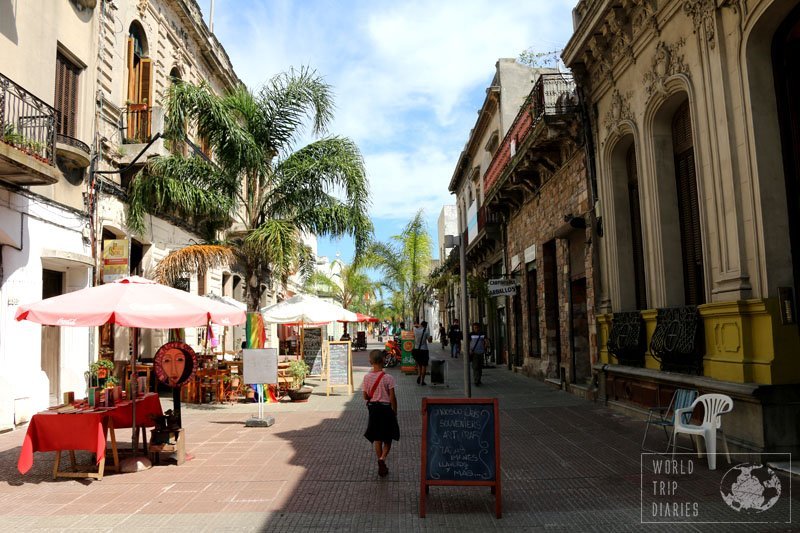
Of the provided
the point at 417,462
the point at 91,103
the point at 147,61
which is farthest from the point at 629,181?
the point at 147,61

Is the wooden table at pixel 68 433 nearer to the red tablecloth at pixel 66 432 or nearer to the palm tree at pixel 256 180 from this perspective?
the red tablecloth at pixel 66 432

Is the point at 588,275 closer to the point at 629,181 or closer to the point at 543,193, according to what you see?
the point at 629,181

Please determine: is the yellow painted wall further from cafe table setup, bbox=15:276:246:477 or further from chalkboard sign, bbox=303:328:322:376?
chalkboard sign, bbox=303:328:322:376

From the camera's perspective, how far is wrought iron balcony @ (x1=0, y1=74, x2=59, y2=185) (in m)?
9.56

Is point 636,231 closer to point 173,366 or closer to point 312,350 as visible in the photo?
point 173,366

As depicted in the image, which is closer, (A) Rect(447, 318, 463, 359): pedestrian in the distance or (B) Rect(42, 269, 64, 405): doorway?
(B) Rect(42, 269, 64, 405): doorway

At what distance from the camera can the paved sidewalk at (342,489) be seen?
5.24 meters

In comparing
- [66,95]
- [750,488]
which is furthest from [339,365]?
[750,488]

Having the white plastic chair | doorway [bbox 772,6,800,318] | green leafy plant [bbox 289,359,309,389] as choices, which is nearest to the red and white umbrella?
A: the white plastic chair

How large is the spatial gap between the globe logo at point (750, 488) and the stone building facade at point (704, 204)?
0.46 metres

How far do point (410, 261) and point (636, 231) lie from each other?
27.6 metres

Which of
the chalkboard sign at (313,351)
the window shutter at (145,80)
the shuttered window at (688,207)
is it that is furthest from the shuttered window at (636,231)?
the window shutter at (145,80)

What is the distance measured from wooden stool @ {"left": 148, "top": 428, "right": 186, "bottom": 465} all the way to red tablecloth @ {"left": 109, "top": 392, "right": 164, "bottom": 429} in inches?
12.2

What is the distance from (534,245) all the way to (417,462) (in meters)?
11.0
